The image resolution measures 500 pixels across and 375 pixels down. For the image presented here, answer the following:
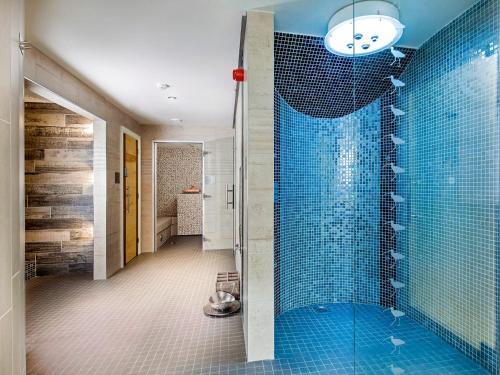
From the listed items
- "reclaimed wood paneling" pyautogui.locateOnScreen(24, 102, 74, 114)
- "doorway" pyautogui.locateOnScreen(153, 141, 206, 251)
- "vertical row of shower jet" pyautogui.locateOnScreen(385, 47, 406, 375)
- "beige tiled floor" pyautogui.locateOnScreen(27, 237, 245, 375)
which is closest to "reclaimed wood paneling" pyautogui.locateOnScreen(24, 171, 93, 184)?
"reclaimed wood paneling" pyautogui.locateOnScreen(24, 102, 74, 114)

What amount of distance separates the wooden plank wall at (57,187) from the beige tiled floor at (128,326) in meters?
0.43

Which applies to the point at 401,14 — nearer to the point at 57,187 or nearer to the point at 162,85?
the point at 162,85

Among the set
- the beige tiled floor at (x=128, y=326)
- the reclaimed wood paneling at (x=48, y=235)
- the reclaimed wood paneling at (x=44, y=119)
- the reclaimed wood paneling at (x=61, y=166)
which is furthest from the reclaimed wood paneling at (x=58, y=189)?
the beige tiled floor at (x=128, y=326)

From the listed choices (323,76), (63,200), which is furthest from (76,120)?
(323,76)

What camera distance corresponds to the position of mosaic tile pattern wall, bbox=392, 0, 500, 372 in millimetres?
1515

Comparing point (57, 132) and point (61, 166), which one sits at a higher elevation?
point (57, 132)

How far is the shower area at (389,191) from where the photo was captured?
1567 mm

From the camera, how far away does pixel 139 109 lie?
365 centimetres

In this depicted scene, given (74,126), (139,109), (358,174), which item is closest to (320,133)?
(358,174)

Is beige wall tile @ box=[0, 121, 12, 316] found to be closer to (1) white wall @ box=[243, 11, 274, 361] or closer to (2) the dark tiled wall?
(1) white wall @ box=[243, 11, 274, 361]

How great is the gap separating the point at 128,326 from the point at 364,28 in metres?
2.91

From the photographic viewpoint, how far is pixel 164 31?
1820 mm

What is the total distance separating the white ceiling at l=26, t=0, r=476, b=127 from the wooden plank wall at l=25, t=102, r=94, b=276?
103 centimetres

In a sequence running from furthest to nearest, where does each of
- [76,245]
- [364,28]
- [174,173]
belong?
1. [174,173]
2. [76,245]
3. [364,28]
